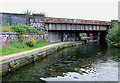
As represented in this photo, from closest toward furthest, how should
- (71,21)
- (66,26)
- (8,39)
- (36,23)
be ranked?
(8,39) → (36,23) → (71,21) → (66,26)

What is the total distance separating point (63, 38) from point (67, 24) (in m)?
4.30

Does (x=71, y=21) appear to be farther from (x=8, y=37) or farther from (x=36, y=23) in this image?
(x=8, y=37)

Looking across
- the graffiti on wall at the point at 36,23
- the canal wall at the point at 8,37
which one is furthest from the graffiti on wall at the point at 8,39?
the graffiti on wall at the point at 36,23

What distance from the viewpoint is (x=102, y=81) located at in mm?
7387

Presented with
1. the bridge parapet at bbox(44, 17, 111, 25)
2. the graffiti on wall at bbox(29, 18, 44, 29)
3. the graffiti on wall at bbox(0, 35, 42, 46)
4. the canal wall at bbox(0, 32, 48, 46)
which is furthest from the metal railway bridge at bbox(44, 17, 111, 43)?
the graffiti on wall at bbox(0, 35, 42, 46)

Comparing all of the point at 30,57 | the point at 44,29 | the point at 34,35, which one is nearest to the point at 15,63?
the point at 30,57

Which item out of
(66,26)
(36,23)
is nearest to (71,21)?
(66,26)

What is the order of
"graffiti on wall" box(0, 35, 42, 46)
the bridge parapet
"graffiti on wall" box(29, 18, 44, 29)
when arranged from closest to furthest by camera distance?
1. "graffiti on wall" box(0, 35, 42, 46)
2. "graffiti on wall" box(29, 18, 44, 29)
3. the bridge parapet

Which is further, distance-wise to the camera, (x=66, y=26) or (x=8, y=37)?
(x=66, y=26)

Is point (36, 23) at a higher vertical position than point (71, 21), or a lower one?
lower

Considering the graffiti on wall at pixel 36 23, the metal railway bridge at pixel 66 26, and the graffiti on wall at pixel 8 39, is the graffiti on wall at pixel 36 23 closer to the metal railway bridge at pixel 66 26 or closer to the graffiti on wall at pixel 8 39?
the metal railway bridge at pixel 66 26

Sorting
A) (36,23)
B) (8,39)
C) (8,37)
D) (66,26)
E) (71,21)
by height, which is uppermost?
(71,21)

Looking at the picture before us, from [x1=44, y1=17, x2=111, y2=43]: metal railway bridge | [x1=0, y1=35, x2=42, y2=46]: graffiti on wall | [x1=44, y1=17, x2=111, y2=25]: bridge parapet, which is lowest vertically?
[x1=0, y1=35, x2=42, y2=46]: graffiti on wall

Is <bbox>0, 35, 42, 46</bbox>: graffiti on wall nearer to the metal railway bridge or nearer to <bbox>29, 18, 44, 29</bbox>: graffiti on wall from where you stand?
<bbox>29, 18, 44, 29</bbox>: graffiti on wall
